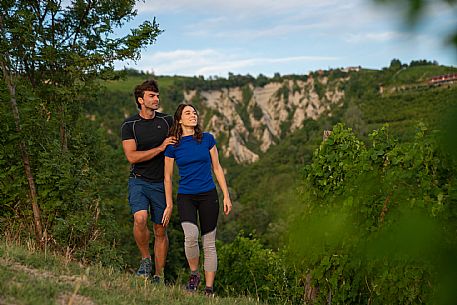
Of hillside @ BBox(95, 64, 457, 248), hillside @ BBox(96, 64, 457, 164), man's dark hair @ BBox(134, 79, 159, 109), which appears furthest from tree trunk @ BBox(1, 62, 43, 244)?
hillside @ BBox(96, 64, 457, 164)

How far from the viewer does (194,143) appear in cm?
511

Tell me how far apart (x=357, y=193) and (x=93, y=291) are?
2900mm

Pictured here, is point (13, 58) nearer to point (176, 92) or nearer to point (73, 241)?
point (73, 241)

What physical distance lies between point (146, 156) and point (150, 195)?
1.33ft

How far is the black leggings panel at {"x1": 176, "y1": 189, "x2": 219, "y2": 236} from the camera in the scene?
510 centimetres

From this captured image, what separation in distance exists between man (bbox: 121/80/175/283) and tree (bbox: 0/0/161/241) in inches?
71.1

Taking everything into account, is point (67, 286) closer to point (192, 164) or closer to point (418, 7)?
point (192, 164)

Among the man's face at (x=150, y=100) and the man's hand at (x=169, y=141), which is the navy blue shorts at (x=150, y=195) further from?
the man's face at (x=150, y=100)

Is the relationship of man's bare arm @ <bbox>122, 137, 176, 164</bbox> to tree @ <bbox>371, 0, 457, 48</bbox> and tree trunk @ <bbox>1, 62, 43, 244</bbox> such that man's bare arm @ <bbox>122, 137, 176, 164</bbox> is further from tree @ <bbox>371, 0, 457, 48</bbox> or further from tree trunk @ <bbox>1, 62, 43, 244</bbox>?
tree @ <bbox>371, 0, 457, 48</bbox>

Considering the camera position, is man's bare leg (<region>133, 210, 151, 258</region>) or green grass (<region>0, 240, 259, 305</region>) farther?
man's bare leg (<region>133, 210, 151, 258</region>)

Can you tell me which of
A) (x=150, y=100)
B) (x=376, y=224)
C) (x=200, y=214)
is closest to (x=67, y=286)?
(x=200, y=214)

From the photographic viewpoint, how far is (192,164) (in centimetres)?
509

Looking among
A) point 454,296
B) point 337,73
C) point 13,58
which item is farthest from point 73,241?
point 337,73

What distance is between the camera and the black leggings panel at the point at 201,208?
201 inches
